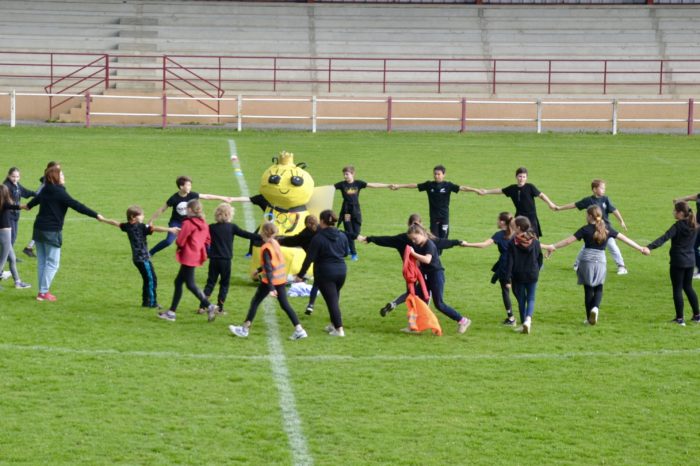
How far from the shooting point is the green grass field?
11609 mm

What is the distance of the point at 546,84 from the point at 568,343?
1267 inches

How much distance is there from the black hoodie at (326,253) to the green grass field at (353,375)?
35.3 inches

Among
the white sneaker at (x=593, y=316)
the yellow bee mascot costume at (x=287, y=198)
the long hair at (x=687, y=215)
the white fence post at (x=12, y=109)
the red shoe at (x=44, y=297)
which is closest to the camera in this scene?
the long hair at (x=687, y=215)

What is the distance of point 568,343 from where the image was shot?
15500 mm

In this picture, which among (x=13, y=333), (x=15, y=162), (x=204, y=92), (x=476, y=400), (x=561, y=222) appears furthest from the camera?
(x=204, y=92)

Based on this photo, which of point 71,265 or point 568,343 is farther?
point 71,265

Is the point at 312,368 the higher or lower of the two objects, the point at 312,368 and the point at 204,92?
the lower

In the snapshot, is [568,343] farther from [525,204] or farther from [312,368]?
[525,204]

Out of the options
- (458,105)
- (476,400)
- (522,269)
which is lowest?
(476,400)

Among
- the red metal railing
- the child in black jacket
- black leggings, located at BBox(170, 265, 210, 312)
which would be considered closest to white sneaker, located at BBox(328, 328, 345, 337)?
black leggings, located at BBox(170, 265, 210, 312)

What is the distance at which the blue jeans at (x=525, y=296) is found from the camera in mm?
15883

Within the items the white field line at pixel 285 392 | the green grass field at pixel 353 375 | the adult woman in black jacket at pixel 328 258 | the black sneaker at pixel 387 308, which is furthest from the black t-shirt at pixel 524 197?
the adult woman in black jacket at pixel 328 258

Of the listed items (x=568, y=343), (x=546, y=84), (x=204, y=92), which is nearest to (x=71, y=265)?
(x=568, y=343)

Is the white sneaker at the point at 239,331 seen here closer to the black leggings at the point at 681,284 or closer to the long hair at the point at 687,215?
the black leggings at the point at 681,284
